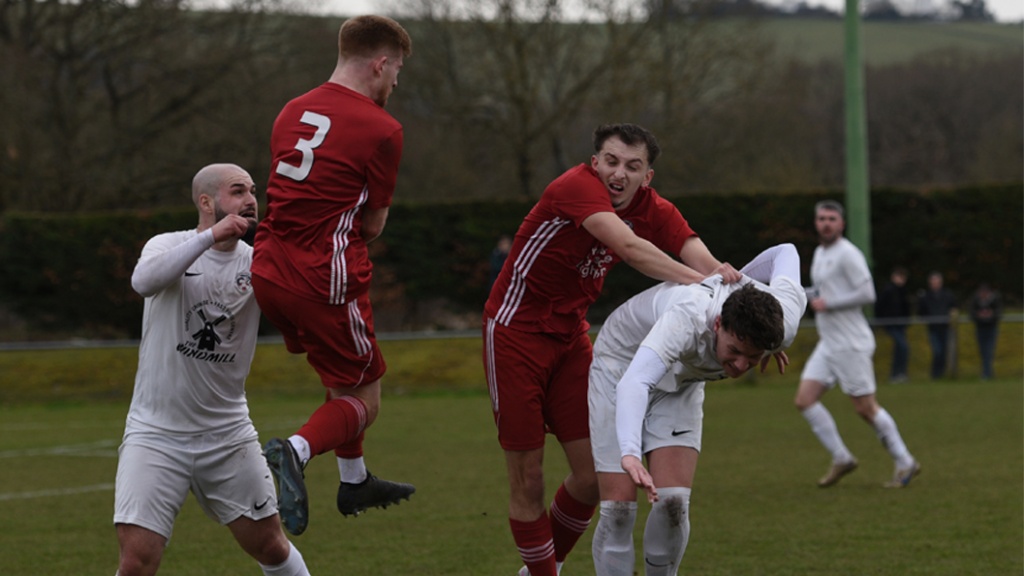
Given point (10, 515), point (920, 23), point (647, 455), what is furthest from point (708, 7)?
point (920, 23)

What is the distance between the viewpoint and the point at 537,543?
6.25m

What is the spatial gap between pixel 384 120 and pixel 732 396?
1625cm

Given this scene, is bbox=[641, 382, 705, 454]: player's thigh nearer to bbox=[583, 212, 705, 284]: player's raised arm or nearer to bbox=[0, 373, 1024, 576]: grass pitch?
bbox=[583, 212, 705, 284]: player's raised arm

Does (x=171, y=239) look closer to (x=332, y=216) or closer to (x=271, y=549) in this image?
(x=332, y=216)

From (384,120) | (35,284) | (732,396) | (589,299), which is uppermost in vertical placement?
(384,120)

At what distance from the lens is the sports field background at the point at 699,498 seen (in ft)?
25.7

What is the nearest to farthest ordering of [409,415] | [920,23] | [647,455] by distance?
[647,455] < [409,415] < [920,23]

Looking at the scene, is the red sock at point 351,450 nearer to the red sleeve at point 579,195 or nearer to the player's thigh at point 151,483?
the player's thigh at point 151,483

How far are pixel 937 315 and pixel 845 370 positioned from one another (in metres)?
14.1

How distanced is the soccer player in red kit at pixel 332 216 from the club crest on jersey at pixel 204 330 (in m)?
0.22

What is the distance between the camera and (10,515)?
33.7 feet

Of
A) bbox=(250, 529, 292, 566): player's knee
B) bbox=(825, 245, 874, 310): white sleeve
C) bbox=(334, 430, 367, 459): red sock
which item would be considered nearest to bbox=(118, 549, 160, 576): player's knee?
bbox=(250, 529, 292, 566): player's knee

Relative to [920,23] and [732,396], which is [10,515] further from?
[920,23]

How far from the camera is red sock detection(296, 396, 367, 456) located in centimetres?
544
